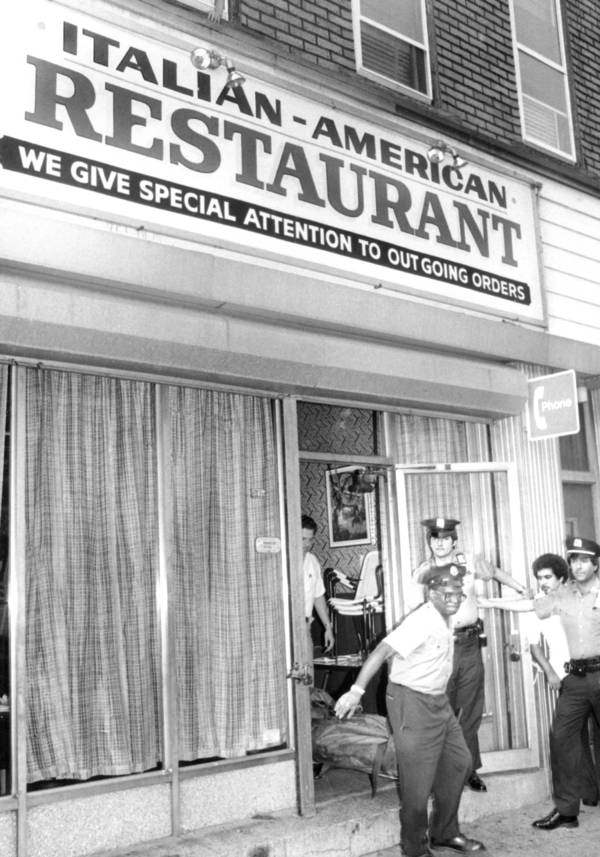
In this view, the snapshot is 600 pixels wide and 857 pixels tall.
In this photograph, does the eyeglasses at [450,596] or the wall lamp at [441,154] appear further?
the wall lamp at [441,154]

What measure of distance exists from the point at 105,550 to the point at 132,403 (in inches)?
40.3

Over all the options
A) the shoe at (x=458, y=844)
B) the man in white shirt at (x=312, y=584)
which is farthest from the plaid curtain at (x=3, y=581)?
the man in white shirt at (x=312, y=584)

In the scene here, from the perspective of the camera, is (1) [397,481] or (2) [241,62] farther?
(1) [397,481]

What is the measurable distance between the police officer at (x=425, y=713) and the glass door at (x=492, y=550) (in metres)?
1.64

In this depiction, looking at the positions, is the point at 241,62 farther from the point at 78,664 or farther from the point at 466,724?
the point at 466,724

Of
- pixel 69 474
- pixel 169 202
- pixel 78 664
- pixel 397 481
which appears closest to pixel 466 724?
pixel 397 481

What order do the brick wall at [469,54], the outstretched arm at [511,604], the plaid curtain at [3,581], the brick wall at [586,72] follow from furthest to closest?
the brick wall at [586,72]
the outstretched arm at [511,604]
the brick wall at [469,54]
the plaid curtain at [3,581]

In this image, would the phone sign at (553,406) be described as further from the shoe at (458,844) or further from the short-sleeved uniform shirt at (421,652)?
the shoe at (458,844)

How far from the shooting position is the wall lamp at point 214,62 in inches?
265

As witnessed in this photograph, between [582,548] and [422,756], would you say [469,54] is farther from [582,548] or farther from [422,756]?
[422,756]

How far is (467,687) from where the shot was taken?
292 inches

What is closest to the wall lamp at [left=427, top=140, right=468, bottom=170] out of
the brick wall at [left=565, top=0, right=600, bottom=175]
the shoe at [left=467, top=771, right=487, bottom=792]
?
the brick wall at [left=565, top=0, right=600, bottom=175]

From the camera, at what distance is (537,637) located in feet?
26.7

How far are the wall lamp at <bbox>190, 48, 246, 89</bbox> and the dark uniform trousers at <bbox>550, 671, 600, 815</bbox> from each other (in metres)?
5.23
